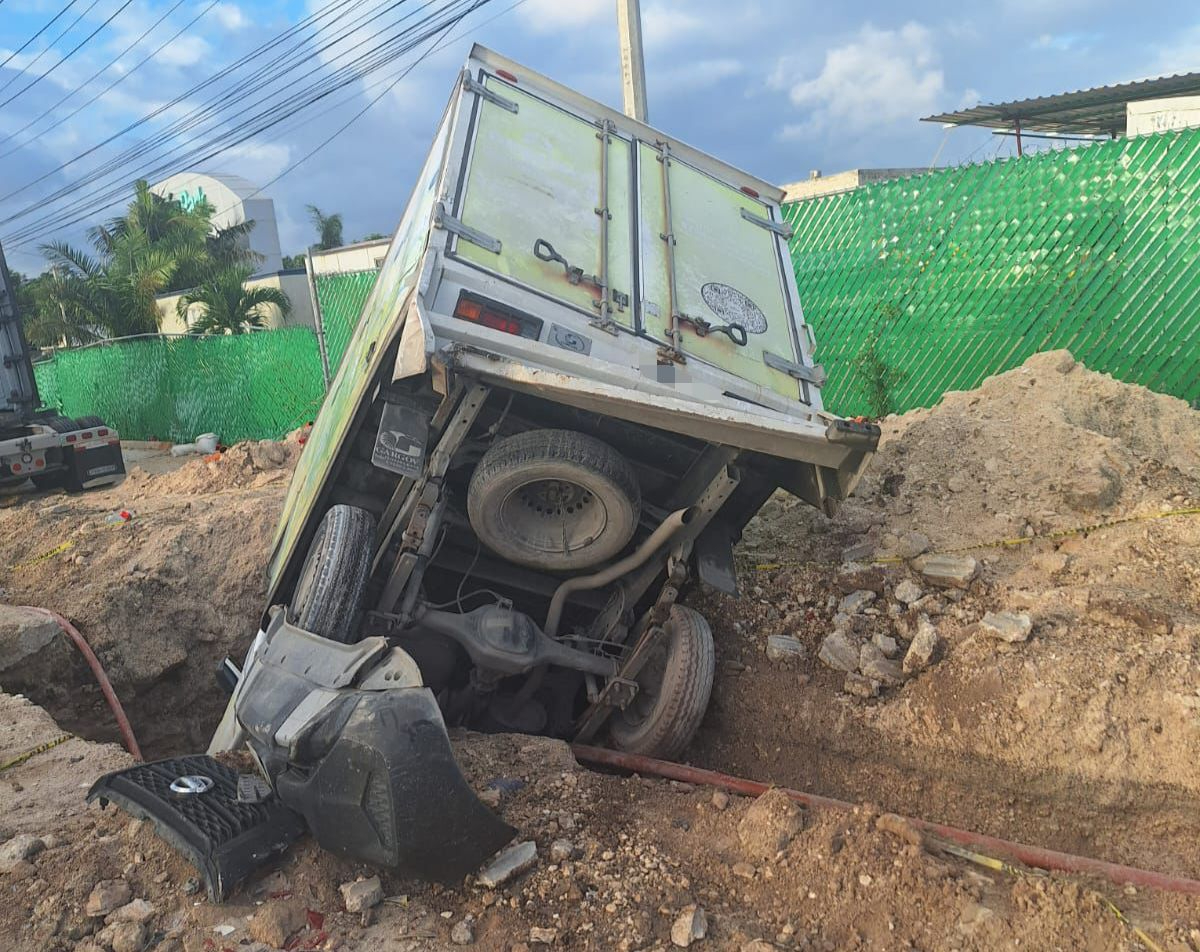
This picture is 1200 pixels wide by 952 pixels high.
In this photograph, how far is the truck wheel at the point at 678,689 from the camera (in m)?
3.83

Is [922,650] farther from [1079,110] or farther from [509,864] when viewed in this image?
[1079,110]

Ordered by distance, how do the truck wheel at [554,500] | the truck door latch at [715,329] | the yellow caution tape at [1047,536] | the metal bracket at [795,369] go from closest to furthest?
the truck wheel at [554,500] < the truck door latch at [715,329] < the metal bracket at [795,369] < the yellow caution tape at [1047,536]

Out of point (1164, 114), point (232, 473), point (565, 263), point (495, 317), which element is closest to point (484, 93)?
point (565, 263)

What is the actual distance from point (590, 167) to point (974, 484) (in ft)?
10.3

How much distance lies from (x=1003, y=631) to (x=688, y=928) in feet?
7.23

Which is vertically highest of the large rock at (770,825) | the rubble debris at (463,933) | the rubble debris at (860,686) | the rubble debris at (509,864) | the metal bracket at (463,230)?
the metal bracket at (463,230)

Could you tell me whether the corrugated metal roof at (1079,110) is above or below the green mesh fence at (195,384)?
above

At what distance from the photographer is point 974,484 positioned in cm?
536

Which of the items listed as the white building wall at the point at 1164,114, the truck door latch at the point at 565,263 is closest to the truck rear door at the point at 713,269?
the truck door latch at the point at 565,263

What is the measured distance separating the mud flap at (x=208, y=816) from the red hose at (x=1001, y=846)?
1.65m

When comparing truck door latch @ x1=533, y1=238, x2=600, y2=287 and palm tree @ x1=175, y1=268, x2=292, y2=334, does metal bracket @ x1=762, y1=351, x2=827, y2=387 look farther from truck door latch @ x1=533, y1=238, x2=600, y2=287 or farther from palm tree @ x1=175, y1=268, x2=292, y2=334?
palm tree @ x1=175, y1=268, x2=292, y2=334

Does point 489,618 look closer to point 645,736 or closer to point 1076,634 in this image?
point 645,736

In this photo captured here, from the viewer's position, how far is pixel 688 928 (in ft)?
7.78

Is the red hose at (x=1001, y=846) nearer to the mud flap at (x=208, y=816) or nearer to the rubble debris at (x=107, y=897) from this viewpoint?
the mud flap at (x=208, y=816)
